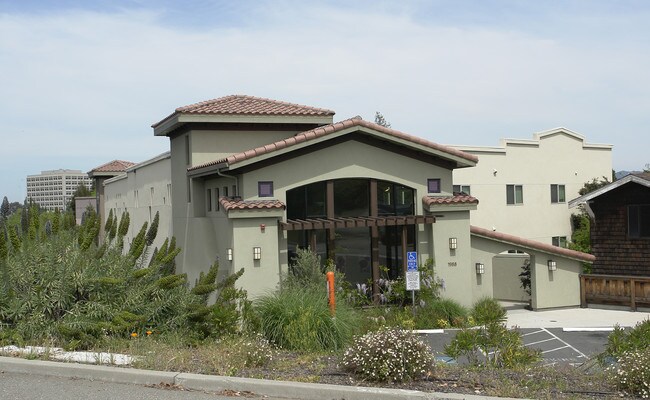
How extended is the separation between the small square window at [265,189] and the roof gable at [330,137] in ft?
2.86

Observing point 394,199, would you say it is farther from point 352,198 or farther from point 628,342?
point 628,342

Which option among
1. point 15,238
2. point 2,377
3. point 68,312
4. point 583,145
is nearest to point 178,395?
point 2,377

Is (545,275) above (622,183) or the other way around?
the other way around

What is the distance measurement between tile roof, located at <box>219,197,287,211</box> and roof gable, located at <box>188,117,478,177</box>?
0.97 m

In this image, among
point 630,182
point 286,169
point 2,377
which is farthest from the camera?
point 630,182

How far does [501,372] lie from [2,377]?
20.6 feet

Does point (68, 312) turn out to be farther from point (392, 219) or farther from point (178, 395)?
point (392, 219)

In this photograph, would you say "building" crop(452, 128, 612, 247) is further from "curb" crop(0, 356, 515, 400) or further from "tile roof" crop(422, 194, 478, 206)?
"curb" crop(0, 356, 515, 400)

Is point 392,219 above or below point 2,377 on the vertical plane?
above

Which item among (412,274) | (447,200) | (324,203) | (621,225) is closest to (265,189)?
(324,203)

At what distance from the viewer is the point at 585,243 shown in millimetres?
38938

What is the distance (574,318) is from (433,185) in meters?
5.69

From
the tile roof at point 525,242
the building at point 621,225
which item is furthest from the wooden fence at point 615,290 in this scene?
the building at point 621,225

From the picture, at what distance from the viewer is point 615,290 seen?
83.4 feet
